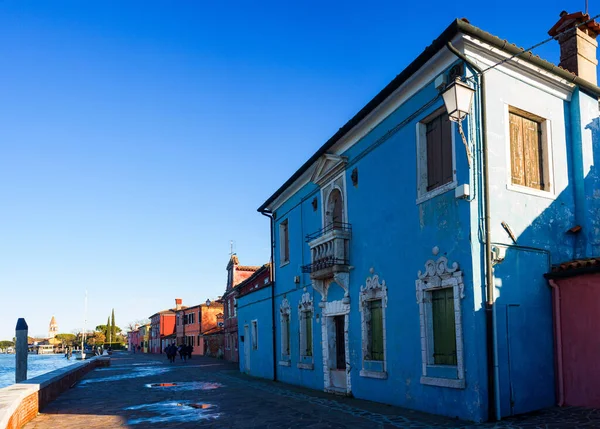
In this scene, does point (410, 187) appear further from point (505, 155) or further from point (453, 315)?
point (453, 315)

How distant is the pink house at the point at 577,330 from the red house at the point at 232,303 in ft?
104

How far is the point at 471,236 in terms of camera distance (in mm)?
9227

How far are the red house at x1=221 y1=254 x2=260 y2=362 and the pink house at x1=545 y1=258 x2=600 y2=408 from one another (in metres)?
31.6

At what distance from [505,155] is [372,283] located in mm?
4312

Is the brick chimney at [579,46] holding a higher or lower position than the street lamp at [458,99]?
higher

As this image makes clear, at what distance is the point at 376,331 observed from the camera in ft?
41.2

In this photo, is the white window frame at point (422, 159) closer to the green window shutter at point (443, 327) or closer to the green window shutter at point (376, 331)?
the green window shutter at point (443, 327)

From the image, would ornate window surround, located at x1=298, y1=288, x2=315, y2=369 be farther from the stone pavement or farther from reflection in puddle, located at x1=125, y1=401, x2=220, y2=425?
reflection in puddle, located at x1=125, y1=401, x2=220, y2=425

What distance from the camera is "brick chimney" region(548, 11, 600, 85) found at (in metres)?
11.6

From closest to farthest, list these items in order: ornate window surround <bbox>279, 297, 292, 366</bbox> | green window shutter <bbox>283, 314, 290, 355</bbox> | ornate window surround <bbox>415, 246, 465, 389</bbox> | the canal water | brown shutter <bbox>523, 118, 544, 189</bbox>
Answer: ornate window surround <bbox>415, 246, 465, 389</bbox> < brown shutter <bbox>523, 118, 544, 189</bbox> < ornate window surround <bbox>279, 297, 292, 366</bbox> < green window shutter <bbox>283, 314, 290, 355</bbox> < the canal water

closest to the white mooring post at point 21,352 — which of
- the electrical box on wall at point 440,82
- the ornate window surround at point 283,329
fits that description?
the ornate window surround at point 283,329

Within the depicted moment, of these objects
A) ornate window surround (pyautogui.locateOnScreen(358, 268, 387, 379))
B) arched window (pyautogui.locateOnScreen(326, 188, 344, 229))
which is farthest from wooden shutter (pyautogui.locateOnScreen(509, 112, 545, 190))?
arched window (pyautogui.locateOnScreen(326, 188, 344, 229))

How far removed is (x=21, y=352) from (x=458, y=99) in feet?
52.6

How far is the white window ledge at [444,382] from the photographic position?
363 inches
